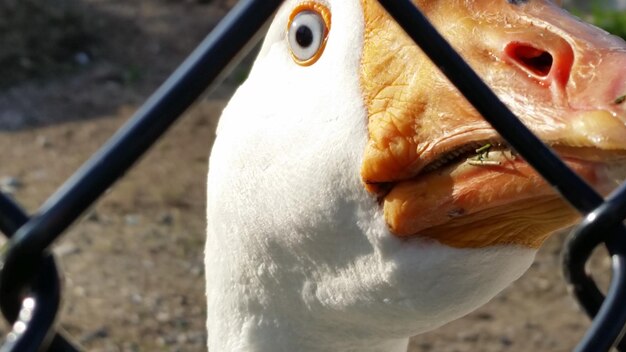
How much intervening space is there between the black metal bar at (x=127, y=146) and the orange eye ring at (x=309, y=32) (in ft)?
2.06

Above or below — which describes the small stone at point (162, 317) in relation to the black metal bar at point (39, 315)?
below

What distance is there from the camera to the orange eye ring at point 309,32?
1623 millimetres

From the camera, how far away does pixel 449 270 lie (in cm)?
143

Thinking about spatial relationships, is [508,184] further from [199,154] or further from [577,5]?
[577,5]

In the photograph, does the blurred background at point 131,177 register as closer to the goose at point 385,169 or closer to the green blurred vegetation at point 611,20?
the green blurred vegetation at point 611,20

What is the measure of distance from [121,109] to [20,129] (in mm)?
652

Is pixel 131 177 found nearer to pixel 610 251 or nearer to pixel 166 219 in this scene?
pixel 166 219

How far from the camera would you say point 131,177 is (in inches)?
232

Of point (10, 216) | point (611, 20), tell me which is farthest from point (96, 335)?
point (611, 20)

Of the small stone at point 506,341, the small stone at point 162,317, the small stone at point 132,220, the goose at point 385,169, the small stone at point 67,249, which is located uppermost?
the goose at point 385,169

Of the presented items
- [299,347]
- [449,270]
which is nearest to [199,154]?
[299,347]

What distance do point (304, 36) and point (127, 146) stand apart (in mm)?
743

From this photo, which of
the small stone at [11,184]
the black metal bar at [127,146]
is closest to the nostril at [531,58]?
the black metal bar at [127,146]

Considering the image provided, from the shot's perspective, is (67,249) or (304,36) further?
(67,249)
